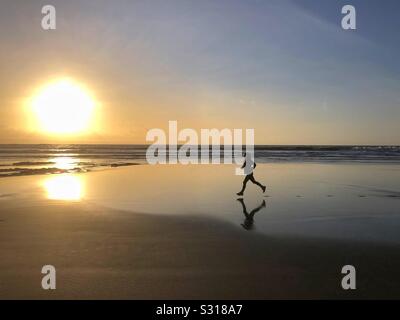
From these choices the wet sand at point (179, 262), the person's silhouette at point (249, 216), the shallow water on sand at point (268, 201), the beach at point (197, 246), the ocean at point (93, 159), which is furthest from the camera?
the ocean at point (93, 159)

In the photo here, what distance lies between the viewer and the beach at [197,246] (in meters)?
5.94

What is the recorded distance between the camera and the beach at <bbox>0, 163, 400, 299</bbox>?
5938 millimetres

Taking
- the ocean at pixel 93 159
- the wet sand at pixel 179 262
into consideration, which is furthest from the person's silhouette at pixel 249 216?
the ocean at pixel 93 159

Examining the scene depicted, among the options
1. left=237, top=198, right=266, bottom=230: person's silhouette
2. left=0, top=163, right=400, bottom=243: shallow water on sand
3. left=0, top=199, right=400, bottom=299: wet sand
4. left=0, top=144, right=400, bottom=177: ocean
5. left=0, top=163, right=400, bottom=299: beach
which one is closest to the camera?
left=0, top=199, right=400, bottom=299: wet sand

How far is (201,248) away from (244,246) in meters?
0.93

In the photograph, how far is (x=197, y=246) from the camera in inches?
324

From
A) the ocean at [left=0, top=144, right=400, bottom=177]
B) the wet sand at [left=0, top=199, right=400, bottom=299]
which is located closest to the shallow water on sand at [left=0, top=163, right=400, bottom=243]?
the wet sand at [left=0, top=199, right=400, bottom=299]

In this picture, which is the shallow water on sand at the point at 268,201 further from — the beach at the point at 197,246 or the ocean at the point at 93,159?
the ocean at the point at 93,159

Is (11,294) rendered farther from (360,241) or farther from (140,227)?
(360,241)

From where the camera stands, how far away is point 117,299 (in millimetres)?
5531

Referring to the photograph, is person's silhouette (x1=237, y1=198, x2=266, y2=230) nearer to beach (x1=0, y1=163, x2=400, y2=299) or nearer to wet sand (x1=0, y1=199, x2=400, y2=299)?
beach (x1=0, y1=163, x2=400, y2=299)

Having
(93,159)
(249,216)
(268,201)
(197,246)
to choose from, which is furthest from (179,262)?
(93,159)
